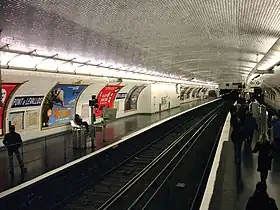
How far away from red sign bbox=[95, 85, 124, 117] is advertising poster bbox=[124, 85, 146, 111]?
9.18ft

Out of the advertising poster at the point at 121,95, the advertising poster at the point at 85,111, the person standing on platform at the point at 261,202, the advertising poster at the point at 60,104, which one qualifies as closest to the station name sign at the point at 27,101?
the advertising poster at the point at 60,104

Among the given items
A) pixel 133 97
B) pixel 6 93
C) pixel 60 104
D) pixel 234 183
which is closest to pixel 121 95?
pixel 133 97

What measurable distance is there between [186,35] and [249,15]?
8.47ft

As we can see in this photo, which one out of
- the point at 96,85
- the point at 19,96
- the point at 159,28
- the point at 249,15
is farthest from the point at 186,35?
the point at 96,85

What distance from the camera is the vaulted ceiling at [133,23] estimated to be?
4852mm

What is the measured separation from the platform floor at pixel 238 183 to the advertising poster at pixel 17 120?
706 centimetres

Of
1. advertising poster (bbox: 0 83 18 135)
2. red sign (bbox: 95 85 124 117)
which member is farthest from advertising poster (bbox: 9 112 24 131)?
red sign (bbox: 95 85 124 117)

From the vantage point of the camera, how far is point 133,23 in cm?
638

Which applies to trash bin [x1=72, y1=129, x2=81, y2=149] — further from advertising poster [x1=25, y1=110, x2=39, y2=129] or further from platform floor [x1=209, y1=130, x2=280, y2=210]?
platform floor [x1=209, y1=130, x2=280, y2=210]

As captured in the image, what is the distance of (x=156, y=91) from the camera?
24.9m

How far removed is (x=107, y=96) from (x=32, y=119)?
265 inches

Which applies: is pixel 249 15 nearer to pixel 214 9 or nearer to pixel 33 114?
pixel 214 9

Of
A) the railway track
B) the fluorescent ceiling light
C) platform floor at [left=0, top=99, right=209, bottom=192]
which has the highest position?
the fluorescent ceiling light

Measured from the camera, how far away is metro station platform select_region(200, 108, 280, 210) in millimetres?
4702
